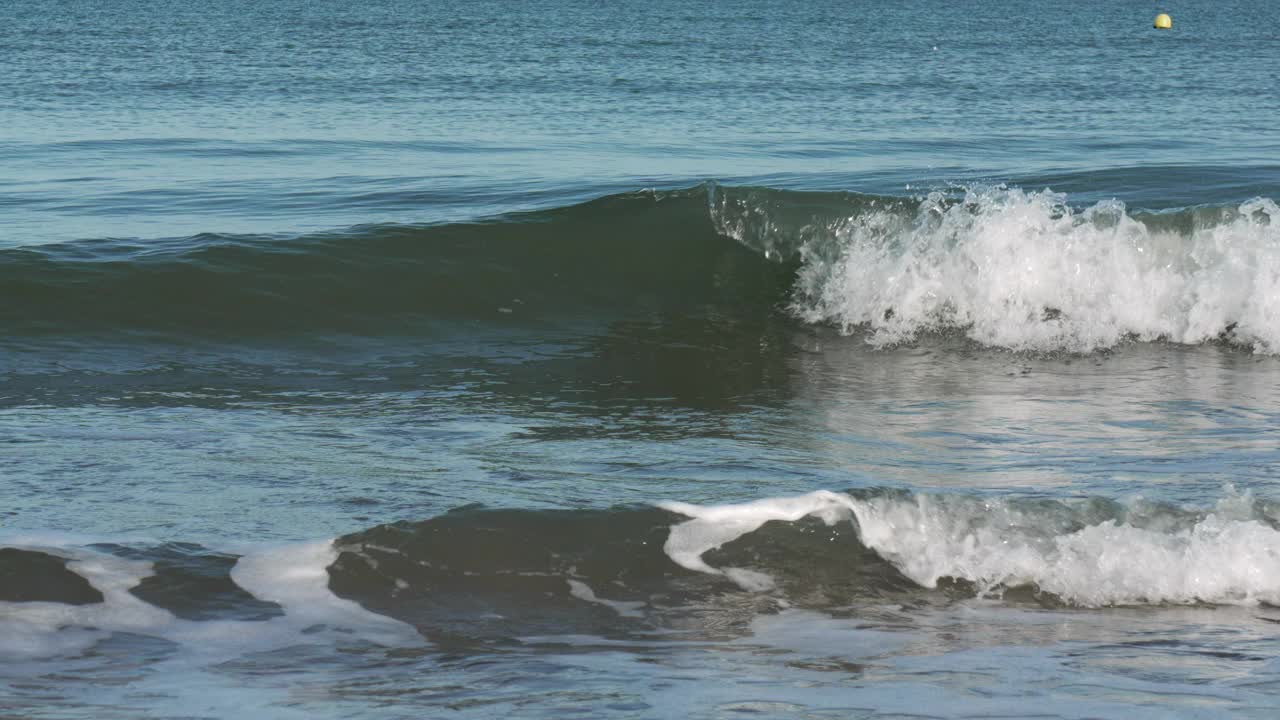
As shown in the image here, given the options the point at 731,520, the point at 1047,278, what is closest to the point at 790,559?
the point at 731,520

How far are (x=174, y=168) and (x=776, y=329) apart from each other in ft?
27.2

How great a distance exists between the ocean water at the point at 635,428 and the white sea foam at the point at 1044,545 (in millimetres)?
13

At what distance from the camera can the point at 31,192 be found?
12688 mm

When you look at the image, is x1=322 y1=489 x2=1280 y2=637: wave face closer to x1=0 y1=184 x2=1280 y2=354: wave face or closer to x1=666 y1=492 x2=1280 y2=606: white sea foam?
x1=666 y1=492 x2=1280 y2=606: white sea foam

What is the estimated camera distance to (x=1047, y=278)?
895 cm

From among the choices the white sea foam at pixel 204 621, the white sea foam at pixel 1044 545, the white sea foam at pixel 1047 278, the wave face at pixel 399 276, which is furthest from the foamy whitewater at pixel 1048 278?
the white sea foam at pixel 204 621

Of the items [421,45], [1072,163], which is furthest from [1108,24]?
[1072,163]

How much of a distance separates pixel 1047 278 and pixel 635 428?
3854 millimetres

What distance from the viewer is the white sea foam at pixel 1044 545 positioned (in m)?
4.24

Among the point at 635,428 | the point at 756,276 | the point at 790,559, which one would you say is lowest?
the point at 790,559

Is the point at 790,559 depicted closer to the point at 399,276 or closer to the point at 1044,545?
the point at 1044,545

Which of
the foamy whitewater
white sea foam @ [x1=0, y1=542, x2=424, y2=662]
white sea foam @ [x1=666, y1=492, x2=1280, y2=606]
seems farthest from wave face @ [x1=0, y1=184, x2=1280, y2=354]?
Answer: white sea foam @ [x1=0, y1=542, x2=424, y2=662]

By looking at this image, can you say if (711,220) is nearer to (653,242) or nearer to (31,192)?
(653,242)

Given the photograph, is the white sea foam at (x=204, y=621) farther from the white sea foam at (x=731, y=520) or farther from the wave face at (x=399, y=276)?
the wave face at (x=399, y=276)
